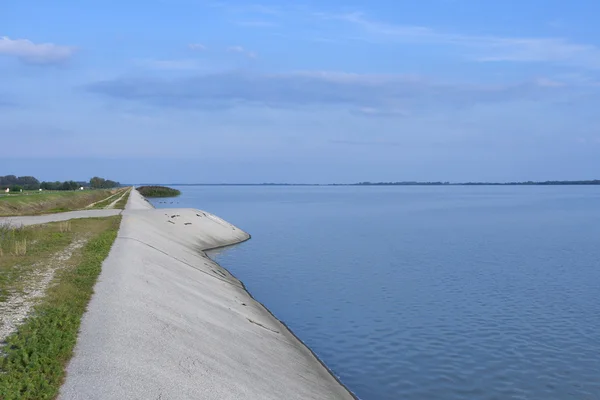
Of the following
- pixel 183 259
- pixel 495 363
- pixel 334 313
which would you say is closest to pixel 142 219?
pixel 183 259

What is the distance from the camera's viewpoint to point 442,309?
87.5ft

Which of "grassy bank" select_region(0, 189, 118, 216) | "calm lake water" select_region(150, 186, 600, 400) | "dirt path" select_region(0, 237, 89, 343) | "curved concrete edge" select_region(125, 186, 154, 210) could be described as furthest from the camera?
"curved concrete edge" select_region(125, 186, 154, 210)

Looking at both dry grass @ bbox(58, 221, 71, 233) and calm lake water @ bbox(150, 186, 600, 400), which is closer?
calm lake water @ bbox(150, 186, 600, 400)

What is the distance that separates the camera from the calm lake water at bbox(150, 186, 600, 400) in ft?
59.0

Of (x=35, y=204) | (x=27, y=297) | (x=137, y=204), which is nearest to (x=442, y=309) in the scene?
(x=27, y=297)

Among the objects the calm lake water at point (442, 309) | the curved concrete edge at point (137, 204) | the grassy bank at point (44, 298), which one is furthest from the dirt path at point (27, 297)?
the curved concrete edge at point (137, 204)

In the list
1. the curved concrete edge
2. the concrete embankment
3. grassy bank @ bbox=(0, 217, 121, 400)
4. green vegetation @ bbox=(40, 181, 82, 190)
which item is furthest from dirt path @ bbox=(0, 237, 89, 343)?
green vegetation @ bbox=(40, 181, 82, 190)

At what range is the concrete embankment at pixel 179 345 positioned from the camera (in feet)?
38.4

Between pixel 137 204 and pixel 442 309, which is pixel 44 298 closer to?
pixel 442 309

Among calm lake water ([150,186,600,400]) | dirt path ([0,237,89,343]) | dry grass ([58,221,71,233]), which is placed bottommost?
calm lake water ([150,186,600,400])

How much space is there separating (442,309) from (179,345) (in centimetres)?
1572

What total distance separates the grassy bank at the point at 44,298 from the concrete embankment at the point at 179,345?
0.43 m

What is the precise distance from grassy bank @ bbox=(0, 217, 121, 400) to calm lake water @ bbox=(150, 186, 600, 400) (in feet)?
30.0

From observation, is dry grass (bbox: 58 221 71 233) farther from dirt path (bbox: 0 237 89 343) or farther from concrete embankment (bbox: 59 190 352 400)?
dirt path (bbox: 0 237 89 343)
